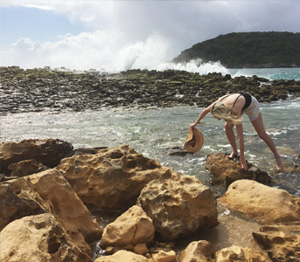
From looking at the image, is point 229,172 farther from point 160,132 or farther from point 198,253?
point 160,132

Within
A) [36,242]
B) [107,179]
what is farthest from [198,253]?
[107,179]

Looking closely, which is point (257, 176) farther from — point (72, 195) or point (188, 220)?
point (72, 195)

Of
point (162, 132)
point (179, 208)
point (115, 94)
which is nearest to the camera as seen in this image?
point (179, 208)

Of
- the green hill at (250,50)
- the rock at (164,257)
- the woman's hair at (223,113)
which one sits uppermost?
the green hill at (250,50)

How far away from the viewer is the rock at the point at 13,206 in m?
2.54

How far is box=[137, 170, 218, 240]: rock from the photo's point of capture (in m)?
3.25

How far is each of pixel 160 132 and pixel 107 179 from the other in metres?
5.82

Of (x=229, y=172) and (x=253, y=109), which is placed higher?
(x=253, y=109)

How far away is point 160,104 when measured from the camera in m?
17.5

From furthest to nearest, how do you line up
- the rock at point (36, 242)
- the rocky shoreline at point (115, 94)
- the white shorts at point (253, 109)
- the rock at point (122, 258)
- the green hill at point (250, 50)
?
the green hill at point (250, 50)
the rocky shoreline at point (115, 94)
the white shorts at point (253, 109)
the rock at point (122, 258)
the rock at point (36, 242)

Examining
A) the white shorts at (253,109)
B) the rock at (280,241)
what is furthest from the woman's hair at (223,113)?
the rock at (280,241)

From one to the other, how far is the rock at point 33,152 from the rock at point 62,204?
2.79 m

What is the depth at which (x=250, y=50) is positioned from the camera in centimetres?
9738

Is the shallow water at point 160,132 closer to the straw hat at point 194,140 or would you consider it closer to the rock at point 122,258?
the straw hat at point 194,140
